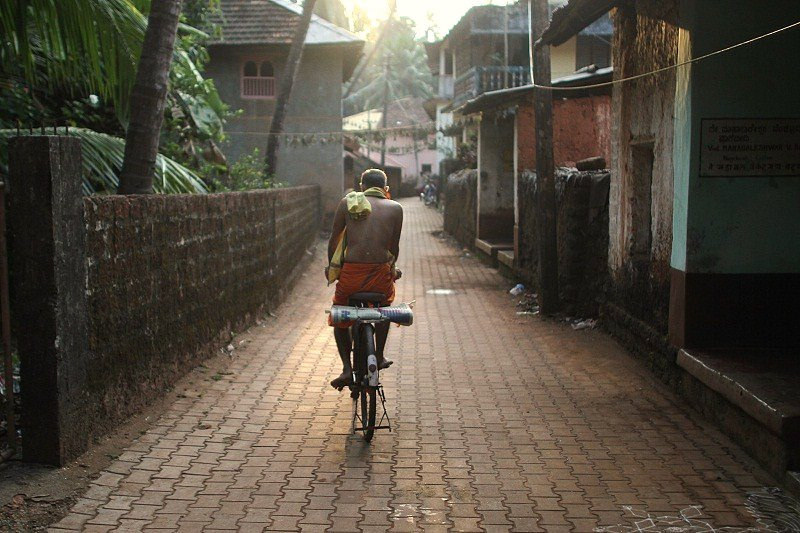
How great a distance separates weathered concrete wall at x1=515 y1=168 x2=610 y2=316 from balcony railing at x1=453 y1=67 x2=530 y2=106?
61.3 feet

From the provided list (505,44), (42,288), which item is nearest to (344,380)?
(42,288)

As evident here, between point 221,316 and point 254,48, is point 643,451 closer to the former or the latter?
point 221,316

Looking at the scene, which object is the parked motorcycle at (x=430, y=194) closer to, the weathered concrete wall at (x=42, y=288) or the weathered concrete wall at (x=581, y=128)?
the weathered concrete wall at (x=581, y=128)

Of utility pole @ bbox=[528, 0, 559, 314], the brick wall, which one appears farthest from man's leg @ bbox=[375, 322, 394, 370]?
utility pole @ bbox=[528, 0, 559, 314]

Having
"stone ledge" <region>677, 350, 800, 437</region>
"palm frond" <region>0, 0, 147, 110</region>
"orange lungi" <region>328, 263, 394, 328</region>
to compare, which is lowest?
"stone ledge" <region>677, 350, 800, 437</region>

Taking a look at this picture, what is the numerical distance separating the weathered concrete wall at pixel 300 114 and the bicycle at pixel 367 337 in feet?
73.1

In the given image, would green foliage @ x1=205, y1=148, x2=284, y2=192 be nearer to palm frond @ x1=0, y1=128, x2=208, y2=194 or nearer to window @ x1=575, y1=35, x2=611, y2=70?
palm frond @ x1=0, y1=128, x2=208, y2=194

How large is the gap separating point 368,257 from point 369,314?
51cm

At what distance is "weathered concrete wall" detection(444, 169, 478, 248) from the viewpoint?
2247 centimetres

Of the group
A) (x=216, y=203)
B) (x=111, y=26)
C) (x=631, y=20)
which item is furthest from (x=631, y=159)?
(x=111, y=26)

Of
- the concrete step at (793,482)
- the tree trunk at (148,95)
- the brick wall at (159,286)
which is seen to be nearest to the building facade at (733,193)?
the concrete step at (793,482)

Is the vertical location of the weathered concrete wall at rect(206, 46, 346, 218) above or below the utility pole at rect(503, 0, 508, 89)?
below

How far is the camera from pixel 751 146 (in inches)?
281

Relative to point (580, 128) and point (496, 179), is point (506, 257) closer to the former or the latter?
point (580, 128)
